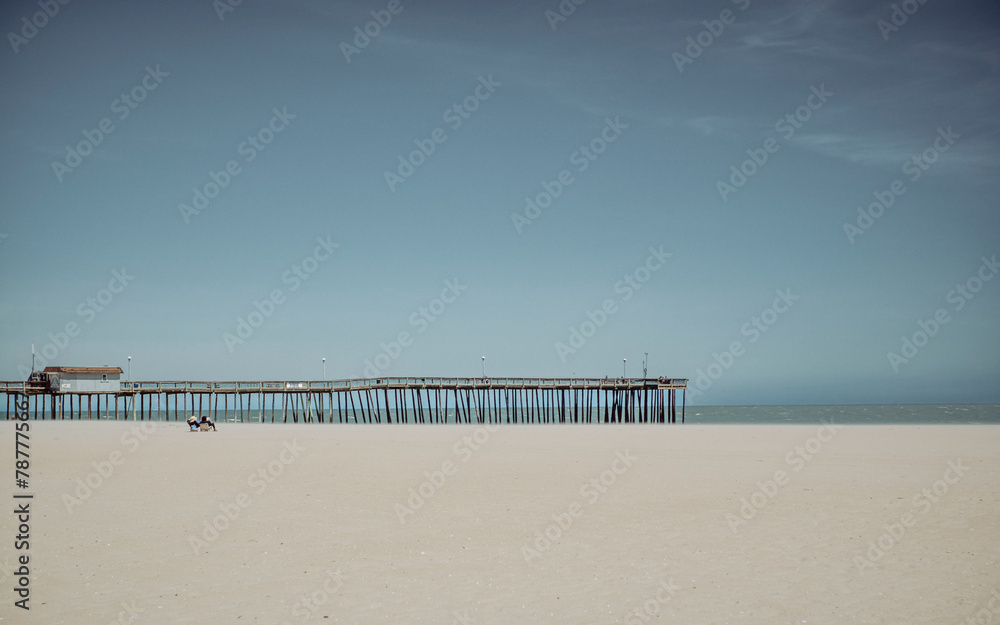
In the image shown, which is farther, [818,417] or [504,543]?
[818,417]

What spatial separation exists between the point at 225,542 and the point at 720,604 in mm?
6125

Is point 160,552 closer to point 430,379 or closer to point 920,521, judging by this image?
point 920,521

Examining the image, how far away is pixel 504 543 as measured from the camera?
927cm

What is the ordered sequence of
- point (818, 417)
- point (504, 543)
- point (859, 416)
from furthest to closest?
1. point (859, 416)
2. point (818, 417)
3. point (504, 543)

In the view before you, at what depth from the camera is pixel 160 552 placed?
8.67m

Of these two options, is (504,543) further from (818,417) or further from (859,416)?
(859,416)

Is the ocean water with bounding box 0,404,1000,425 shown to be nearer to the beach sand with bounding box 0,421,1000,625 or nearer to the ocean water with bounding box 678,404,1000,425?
the ocean water with bounding box 678,404,1000,425

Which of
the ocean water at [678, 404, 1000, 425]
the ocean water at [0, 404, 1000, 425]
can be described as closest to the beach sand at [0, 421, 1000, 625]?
the ocean water at [0, 404, 1000, 425]

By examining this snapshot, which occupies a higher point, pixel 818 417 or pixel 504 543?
pixel 818 417

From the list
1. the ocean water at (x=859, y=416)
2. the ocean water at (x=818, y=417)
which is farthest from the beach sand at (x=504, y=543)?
the ocean water at (x=859, y=416)

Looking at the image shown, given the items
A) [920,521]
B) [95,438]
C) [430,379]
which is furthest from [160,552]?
[430,379]

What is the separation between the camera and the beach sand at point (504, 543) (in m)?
Answer: 6.92

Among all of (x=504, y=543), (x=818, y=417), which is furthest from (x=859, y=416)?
(x=504, y=543)

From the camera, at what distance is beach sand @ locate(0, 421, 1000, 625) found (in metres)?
6.92
